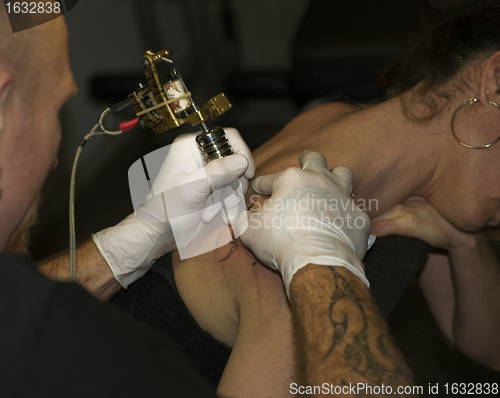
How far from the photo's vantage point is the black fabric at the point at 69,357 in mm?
525

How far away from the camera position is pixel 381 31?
2.03 m

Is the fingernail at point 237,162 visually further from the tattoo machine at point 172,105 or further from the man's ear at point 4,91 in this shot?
the man's ear at point 4,91

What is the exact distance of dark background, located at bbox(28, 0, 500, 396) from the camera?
192 centimetres

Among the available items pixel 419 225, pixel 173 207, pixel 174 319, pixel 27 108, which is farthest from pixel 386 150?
pixel 27 108

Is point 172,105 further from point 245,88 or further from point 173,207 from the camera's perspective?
point 245,88

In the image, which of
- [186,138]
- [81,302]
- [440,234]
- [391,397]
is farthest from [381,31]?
[81,302]

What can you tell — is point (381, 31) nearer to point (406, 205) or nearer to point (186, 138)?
point (406, 205)

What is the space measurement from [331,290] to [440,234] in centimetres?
64

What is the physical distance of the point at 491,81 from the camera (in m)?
1.05

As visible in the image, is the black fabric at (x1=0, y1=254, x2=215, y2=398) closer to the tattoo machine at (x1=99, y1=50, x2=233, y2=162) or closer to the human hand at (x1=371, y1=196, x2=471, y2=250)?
the tattoo machine at (x1=99, y1=50, x2=233, y2=162)

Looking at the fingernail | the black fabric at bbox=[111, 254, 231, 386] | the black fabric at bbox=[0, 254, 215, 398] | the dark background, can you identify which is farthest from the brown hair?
the black fabric at bbox=[0, 254, 215, 398]

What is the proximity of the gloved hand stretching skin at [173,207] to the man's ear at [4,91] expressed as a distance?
1.29ft

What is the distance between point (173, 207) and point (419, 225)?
2.29ft

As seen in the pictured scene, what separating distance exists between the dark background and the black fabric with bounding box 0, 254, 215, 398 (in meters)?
1.14
